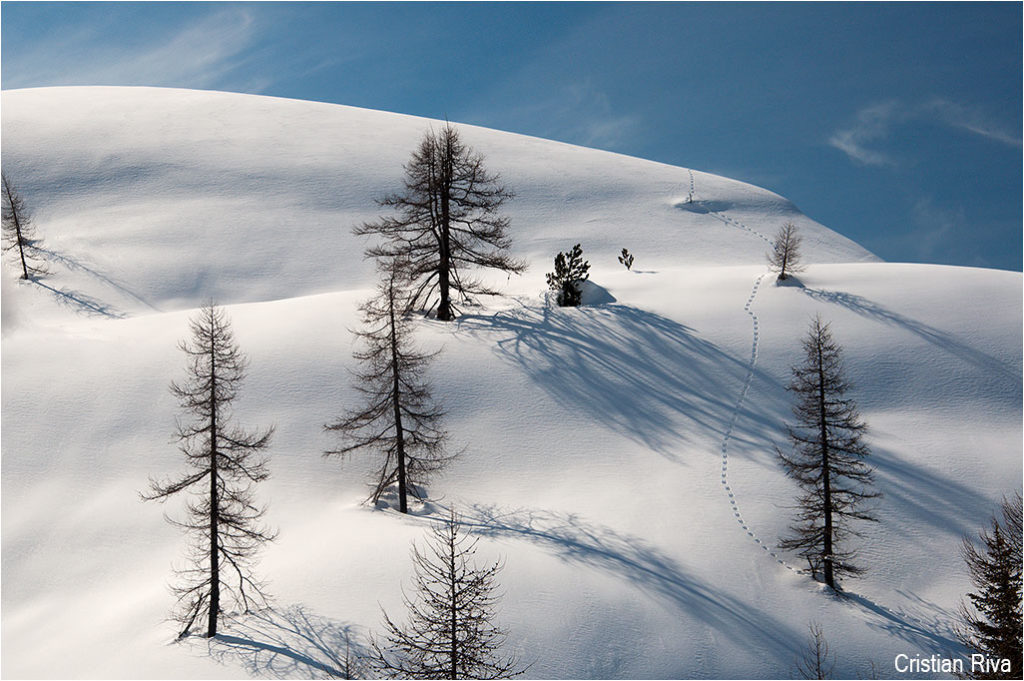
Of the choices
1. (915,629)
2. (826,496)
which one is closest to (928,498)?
(826,496)

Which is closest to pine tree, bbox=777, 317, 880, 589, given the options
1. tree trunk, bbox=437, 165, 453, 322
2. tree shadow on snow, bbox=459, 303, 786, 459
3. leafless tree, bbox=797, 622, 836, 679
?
leafless tree, bbox=797, 622, 836, 679

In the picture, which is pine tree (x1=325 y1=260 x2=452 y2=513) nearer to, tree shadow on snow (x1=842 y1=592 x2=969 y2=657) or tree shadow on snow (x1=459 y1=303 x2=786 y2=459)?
tree shadow on snow (x1=459 y1=303 x2=786 y2=459)

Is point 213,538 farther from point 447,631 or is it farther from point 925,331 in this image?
point 925,331

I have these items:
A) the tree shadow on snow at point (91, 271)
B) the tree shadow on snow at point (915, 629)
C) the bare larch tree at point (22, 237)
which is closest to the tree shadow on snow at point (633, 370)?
the tree shadow on snow at point (915, 629)

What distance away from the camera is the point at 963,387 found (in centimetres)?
2984

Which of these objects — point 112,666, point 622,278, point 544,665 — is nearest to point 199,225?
point 622,278

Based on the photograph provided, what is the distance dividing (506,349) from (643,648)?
1533 centimetres

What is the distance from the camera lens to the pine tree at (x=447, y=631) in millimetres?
A: 15000

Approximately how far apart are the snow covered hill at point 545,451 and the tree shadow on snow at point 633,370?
118mm

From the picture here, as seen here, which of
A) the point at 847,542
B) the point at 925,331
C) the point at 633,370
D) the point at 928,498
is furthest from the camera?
the point at 925,331

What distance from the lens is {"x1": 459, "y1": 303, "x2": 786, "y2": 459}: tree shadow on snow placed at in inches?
1118

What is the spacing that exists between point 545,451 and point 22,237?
117ft

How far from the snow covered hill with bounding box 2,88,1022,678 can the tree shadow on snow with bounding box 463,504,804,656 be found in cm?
8

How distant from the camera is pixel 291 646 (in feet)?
60.1
